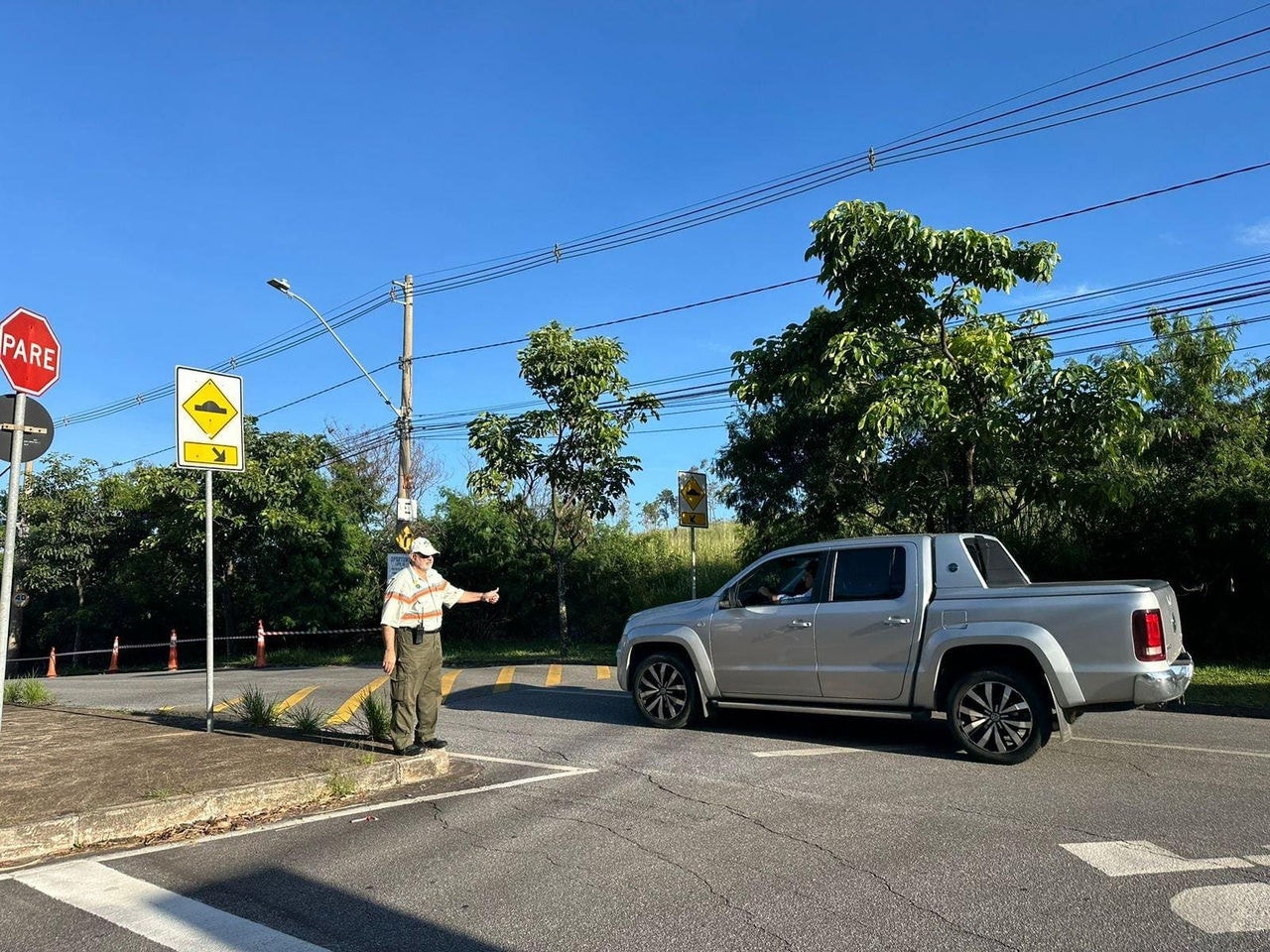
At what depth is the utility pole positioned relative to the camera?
20.4 m

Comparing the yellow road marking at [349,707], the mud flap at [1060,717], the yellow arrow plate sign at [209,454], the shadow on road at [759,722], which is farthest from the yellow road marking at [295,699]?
the mud flap at [1060,717]

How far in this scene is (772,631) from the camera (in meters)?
8.68

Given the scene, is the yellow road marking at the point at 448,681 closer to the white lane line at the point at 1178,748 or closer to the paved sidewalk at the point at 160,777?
the paved sidewalk at the point at 160,777

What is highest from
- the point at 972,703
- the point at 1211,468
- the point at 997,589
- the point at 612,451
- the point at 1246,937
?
the point at 612,451

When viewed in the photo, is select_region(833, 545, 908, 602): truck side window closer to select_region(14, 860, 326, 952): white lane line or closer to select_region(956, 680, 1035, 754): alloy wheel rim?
select_region(956, 680, 1035, 754): alloy wheel rim

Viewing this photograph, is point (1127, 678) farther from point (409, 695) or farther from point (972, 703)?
point (409, 695)

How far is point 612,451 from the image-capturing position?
1861 cm

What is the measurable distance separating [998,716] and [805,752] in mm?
1661

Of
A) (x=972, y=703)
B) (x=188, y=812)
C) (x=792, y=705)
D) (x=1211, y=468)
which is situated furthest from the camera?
(x=1211, y=468)

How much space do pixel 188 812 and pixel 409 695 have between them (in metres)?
2.04

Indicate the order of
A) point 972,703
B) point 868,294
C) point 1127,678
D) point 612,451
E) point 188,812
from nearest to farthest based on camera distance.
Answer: point 188,812, point 1127,678, point 972,703, point 868,294, point 612,451

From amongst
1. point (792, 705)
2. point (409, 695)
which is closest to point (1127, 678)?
point (792, 705)

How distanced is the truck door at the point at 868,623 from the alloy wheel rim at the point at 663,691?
1.63m

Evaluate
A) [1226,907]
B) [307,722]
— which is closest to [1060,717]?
[1226,907]
